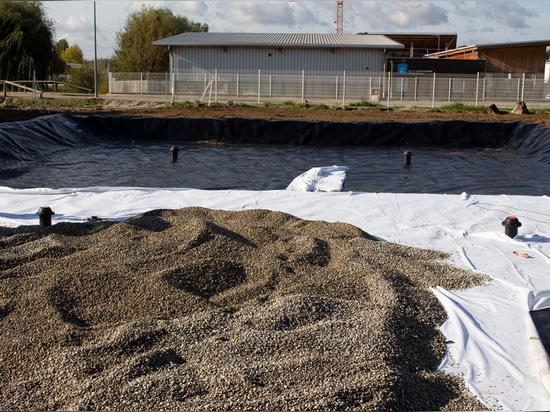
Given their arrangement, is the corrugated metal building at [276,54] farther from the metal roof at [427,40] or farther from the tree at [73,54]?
the tree at [73,54]

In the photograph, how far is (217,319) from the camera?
3865 mm

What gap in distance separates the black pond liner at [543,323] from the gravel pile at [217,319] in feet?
2.10

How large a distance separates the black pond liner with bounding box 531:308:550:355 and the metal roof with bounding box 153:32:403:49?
1175 inches

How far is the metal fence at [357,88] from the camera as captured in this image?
2758 cm

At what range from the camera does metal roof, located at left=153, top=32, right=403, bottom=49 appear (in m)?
33.1

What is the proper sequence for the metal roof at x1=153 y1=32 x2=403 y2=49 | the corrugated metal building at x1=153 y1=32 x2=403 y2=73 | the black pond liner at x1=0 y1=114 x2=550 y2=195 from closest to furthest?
the black pond liner at x1=0 y1=114 x2=550 y2=195
the metal roof at x1=153 y1=32 x2=403 y2=49
the corrugated metal building at x1=153 y1=32 x2=403 y2=73

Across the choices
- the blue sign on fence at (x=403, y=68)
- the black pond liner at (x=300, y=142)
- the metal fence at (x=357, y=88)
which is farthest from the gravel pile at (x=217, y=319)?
the blue sign on fence at (x=403, y=68)

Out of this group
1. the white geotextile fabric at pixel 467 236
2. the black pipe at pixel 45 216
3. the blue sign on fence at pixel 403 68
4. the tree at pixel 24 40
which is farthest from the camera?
the tree at pixel 24 40

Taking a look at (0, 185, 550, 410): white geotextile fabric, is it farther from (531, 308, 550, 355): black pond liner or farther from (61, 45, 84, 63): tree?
(61, 45, 84, 63): tree

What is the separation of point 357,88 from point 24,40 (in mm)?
19154

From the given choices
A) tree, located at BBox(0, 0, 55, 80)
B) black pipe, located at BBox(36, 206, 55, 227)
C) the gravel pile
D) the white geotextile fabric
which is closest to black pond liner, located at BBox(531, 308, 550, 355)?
the white geotextile fabric

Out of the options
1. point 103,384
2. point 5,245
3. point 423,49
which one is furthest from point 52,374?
point 423,49

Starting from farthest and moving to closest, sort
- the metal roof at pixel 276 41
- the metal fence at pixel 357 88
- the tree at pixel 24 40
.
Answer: the tree at pixel 24 40 < the metal roof at pixel 276 41 < the metal fence at pixel 357 88

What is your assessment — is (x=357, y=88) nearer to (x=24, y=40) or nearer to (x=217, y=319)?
(x=24, y=40)
